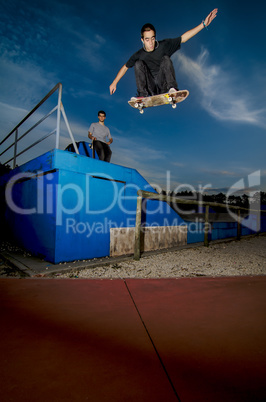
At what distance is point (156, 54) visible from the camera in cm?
331

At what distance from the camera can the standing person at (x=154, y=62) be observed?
10.2 feet

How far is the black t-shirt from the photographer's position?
3211mm

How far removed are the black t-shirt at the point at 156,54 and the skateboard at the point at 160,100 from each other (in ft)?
1.80

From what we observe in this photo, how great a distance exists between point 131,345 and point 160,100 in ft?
11.9

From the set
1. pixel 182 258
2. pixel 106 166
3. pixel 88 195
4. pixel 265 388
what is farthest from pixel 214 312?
pixel 106 166

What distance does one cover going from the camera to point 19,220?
4727 millimetres

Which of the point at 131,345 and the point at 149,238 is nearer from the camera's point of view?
the point at 131,345

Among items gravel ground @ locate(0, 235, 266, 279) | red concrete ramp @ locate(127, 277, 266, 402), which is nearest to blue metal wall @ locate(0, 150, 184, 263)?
gravel ground @ locate(0, 235, 266, 279)

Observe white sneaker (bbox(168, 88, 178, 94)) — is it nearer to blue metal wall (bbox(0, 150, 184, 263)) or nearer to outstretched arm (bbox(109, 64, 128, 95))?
outstretched arm (bbox(109, 64, 128, 95))

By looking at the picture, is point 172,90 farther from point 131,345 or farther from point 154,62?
point 131,345

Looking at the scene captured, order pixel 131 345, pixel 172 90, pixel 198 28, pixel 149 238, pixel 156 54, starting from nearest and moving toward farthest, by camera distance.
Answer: pixel 131 345 → pixel 198 28 → pixel 172 90 → pixel 156 54 → pixel 149 238

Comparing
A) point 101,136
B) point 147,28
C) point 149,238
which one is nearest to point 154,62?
point 147,28

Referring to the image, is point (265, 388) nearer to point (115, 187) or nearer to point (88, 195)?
point (88, 195)

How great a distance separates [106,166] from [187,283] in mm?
2577
